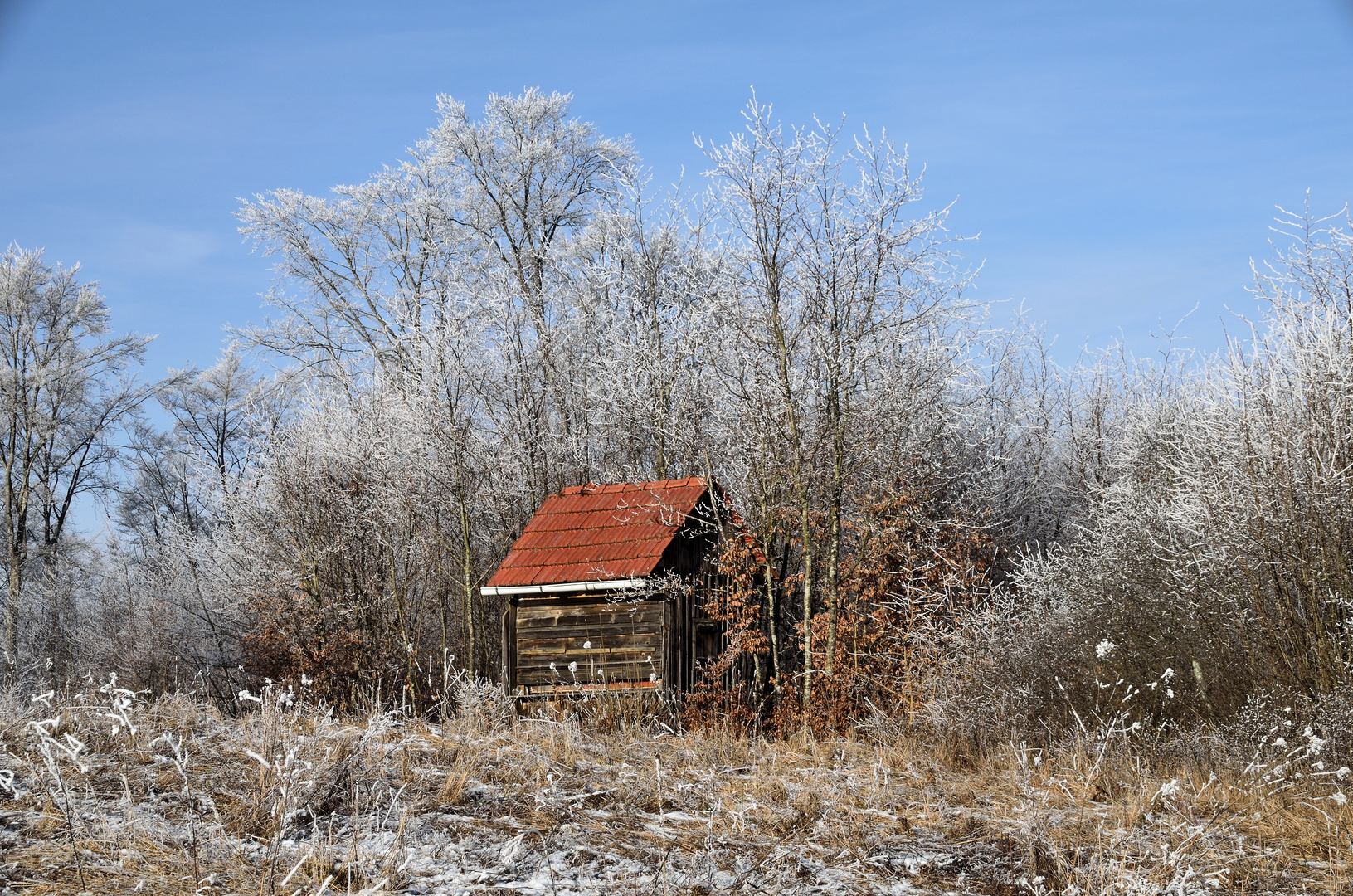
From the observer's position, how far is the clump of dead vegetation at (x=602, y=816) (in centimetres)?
392

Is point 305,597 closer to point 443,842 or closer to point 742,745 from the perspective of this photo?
point 742,745

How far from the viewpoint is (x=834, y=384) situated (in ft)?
36.6

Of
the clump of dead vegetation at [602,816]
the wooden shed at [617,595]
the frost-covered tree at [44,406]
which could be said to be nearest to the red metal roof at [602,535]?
the wooden shed at [617,595]

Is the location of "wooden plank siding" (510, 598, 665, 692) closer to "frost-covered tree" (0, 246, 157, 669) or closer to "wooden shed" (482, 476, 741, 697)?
"wooden shed" (482, 476, 741, 697)

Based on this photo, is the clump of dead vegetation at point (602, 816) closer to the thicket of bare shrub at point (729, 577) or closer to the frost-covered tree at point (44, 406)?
the thicket of bare shrub at point (729, 577)

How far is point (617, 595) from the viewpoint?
36.1 feet

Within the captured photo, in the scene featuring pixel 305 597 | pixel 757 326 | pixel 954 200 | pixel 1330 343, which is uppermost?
pixel 954 200

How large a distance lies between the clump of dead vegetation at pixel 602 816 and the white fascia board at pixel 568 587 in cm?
355

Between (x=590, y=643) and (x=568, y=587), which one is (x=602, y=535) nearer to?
(x=568, y=587)

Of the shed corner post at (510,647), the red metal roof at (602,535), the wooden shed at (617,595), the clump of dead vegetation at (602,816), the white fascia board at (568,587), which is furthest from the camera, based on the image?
the shed corner post at (510,647)

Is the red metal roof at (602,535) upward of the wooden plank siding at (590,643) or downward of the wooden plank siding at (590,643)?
upward

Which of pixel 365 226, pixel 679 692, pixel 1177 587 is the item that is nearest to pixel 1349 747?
pixel 1177 587

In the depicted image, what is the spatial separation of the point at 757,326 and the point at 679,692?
171 inches

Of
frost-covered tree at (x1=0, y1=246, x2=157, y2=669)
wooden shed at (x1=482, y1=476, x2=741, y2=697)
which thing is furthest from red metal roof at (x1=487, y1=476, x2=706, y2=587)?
frost-covered tree at (x1=0, y1=246, x2=157, y2=669)
